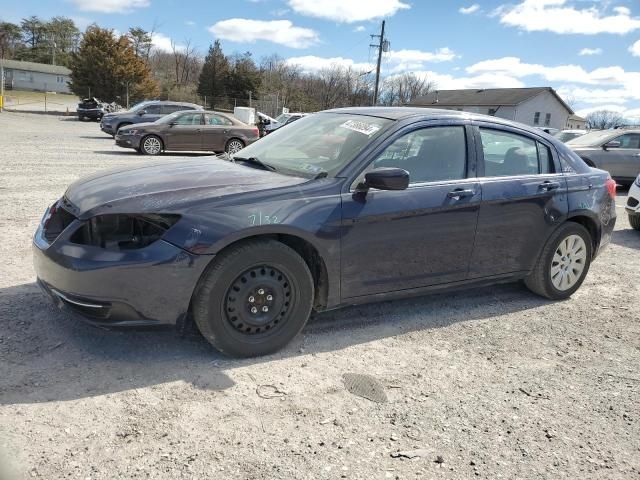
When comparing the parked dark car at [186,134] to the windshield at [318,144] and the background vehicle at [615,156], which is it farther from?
the windshield at [318,144]

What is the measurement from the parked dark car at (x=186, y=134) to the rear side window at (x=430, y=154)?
1231 centimetres

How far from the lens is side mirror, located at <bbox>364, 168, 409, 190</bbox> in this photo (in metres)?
3.52

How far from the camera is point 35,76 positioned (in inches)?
3376

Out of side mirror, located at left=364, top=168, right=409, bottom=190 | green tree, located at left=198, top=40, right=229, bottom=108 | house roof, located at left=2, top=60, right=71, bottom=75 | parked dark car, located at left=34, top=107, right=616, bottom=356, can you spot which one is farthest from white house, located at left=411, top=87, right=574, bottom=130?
house roof, located at left=2, top=60, right=71, bottom=75

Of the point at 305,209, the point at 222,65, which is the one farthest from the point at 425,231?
the point at 222,65

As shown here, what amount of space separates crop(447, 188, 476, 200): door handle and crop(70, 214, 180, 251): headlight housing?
2074mm

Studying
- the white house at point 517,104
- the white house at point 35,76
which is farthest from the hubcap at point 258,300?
the white house at point 35,76

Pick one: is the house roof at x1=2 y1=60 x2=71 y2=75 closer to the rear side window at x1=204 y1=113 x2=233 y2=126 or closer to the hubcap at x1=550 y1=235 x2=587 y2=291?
the rear side window at x1=204 y1=113 x2=233 y2=126

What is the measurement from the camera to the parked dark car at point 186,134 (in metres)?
15.9

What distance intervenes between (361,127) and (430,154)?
577 millimetres

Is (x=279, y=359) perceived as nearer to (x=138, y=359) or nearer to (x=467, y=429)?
(x=138, y=359)

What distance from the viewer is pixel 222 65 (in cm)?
6128

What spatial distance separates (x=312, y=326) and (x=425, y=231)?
1122 mm

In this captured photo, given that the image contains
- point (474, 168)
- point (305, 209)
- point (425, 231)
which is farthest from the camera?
point (474, 168)
